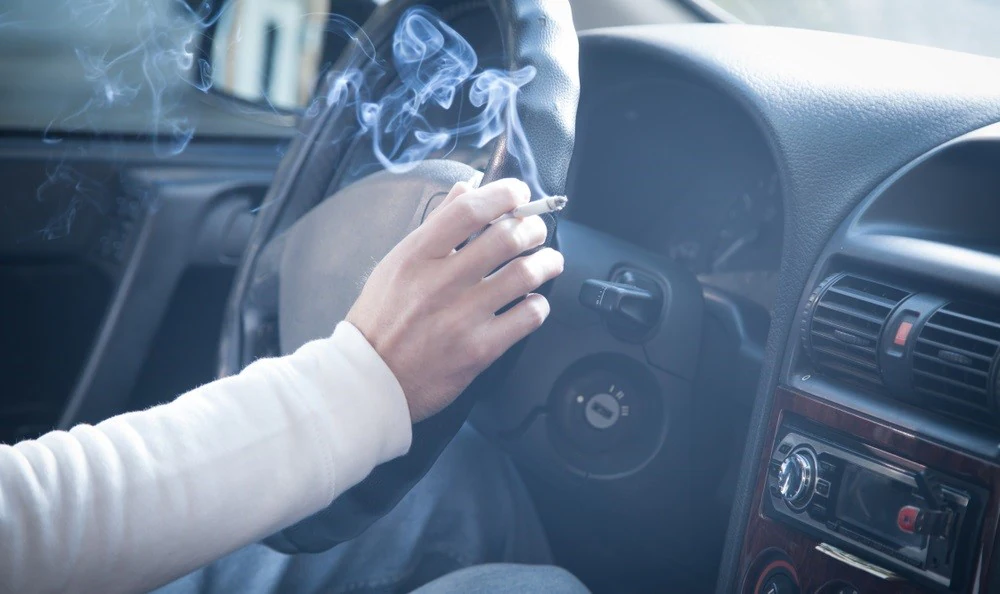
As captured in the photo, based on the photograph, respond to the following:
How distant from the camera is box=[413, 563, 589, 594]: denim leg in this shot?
995 millimetres

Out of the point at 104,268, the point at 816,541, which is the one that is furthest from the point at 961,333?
the point at 104,268

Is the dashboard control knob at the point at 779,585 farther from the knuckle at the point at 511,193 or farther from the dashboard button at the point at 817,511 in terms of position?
the knuckle at the point at 511,193

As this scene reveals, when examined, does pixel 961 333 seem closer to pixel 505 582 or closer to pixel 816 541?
pixel 816 541

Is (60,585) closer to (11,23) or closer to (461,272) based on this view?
(461,272)

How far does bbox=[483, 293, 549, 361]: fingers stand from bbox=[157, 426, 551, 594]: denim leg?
0.55 meters

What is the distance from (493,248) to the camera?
0.79m

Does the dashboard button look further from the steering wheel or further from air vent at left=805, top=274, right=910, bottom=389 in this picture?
the steering wheel

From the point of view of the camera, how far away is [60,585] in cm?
71

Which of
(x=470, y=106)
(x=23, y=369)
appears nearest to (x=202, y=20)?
(x=23, y=369)

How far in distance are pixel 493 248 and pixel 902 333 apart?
0.36 meters

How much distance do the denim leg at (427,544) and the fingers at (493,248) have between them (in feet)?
1.97

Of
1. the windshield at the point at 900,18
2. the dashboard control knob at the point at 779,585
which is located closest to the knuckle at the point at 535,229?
the dashboard control knob at the point at 779,585

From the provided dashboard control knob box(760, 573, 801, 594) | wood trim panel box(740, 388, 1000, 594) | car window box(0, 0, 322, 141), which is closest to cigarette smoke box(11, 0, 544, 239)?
car window box(0, 0, 322, 141)

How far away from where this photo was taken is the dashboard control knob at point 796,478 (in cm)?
90
